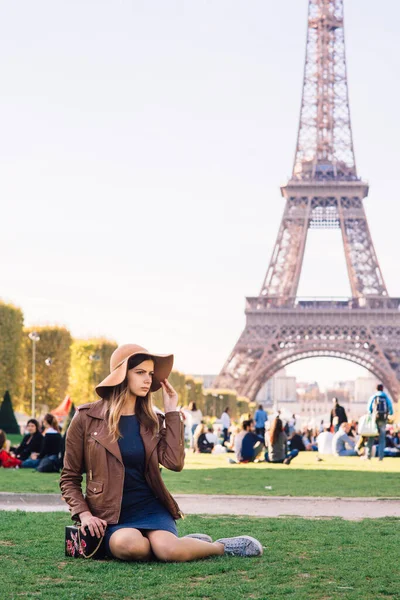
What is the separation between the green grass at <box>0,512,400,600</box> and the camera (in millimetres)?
6379

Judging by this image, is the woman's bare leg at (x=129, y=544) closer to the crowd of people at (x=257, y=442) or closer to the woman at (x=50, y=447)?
the crowd of people at (x=257, y=442)

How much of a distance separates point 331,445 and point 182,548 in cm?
2384

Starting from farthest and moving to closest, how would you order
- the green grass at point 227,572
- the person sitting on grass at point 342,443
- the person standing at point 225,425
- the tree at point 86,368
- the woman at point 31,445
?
the tree at point 86,368, the person standing at point 225,425, the person sitting on grass at point 342,443, the woman at point 31,445, the green grass at point 227,572

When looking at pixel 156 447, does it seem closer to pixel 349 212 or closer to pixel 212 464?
pixel 212 464

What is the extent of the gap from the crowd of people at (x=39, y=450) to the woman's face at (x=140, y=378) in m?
11.0

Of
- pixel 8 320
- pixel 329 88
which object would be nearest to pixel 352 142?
pixel 329 88

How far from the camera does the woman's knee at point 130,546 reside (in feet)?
23.8

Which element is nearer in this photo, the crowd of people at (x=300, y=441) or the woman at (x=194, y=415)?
the crowd of people at (x=300, y=441)

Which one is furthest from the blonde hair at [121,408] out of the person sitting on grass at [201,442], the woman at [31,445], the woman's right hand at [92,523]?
the person sitting on grass at [201,442]

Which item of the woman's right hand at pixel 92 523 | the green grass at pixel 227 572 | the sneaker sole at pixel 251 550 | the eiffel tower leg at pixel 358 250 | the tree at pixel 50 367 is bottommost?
the green grass at pixel 227 572

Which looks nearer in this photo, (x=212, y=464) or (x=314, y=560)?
(x=314, y=560)

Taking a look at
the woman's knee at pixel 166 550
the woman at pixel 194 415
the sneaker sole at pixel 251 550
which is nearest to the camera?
the woman's knee at pixel 166 550

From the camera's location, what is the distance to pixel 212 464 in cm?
2358

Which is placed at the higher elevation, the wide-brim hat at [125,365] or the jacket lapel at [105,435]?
the wide-brim hat at [125,365]
